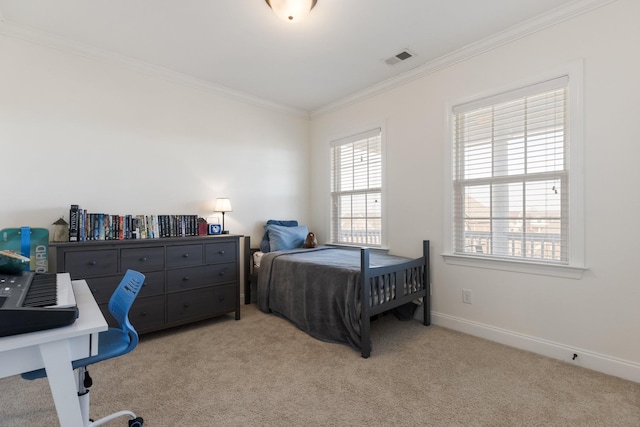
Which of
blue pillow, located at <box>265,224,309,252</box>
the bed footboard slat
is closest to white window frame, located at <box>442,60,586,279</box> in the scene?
the bed footboard slat

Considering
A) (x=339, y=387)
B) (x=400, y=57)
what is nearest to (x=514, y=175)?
(x=400, y=57)

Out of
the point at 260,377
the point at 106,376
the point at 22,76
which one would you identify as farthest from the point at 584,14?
the point at 22,76

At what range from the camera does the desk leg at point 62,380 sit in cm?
91

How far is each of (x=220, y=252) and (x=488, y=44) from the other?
3.00 metres

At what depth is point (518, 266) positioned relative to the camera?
96.5 inches

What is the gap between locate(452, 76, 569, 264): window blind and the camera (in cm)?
228

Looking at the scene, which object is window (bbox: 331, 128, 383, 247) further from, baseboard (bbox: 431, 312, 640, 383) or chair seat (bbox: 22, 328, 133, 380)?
chair seat (bbox: 22, 328, 133, 380)

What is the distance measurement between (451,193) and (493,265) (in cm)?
71

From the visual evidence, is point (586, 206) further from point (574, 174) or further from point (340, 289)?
point (340, 289)

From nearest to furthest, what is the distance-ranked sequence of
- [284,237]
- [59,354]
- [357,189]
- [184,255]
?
[59,354], [184,255], [284,237], [357,189]

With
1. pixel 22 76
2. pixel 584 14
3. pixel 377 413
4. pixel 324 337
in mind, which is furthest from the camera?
pixel 324 337

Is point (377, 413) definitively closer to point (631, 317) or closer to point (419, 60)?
point (631, 317)

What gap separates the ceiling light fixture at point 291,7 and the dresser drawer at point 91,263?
7.05ft

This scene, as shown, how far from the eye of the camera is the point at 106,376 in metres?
2.02
